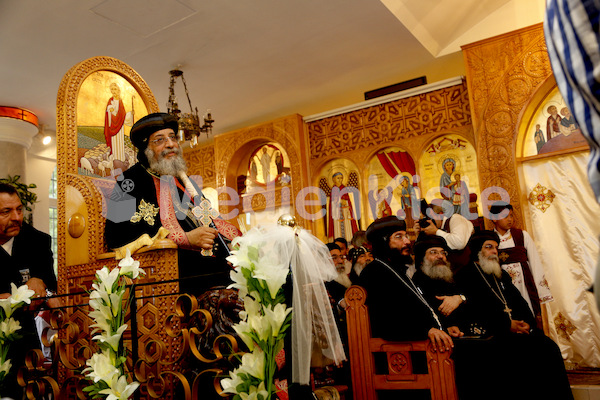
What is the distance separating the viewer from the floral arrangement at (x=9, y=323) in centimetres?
287

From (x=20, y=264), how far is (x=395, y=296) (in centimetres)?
285

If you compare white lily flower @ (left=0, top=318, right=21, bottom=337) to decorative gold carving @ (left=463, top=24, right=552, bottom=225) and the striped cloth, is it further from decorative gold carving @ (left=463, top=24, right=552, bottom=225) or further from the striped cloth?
decorative gold carving @ (left=463, top=24, right=552, bottom=225)

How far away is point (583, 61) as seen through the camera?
795 millimetres

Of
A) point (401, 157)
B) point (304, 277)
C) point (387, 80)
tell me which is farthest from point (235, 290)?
point (387, 80)

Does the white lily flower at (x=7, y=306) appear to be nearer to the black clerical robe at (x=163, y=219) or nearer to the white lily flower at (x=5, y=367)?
the white lily flower at (x=5, y=367)

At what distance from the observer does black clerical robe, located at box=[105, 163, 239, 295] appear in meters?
3.54

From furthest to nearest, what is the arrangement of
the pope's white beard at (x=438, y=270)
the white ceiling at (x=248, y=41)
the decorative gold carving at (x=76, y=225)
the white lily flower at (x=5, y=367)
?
the white ceiling at (x=248, y=41)
the pope's white beard at (x=438, y=270)
the decorative gold carving at (x=76, y=225)
the white lily flower at (x=5, y=367)

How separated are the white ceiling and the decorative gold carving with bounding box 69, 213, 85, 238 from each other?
3605 millimetres

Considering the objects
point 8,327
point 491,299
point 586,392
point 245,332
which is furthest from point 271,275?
point 586,392

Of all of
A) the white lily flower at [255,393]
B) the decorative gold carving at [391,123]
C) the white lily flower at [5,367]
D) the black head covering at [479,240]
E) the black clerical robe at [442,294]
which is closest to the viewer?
the white lily flower at [255,393]

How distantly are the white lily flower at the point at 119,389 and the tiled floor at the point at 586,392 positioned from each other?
4.33m

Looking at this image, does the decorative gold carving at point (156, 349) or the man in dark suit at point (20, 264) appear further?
the man in dark suit at point (20, 264)

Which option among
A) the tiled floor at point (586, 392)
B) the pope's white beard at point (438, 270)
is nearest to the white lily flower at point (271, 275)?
the pope's white beard at point (438, 270)

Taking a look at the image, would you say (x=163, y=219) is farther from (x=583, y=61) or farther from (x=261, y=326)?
(x=583, y=61)
